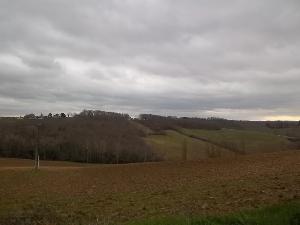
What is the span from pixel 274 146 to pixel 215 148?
→ 11597mm

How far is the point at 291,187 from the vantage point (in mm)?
17609

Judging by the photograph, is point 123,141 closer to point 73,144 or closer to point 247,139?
point 73,144

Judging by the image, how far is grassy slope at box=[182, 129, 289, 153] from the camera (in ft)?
293

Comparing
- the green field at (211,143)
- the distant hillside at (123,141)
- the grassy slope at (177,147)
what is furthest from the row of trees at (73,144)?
the green field at (211,143)

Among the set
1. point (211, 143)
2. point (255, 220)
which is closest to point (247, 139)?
point (211, 143)

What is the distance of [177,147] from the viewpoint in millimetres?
94438

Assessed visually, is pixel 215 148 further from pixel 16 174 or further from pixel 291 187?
pixel 291 187

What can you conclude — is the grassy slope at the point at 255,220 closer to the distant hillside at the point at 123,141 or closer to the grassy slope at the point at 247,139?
the distant hillside at the point at 123,141

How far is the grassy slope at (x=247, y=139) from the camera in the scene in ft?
293

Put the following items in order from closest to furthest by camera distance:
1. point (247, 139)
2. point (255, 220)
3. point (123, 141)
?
point (255, 220)
point (123, 141)
point (247, 139)

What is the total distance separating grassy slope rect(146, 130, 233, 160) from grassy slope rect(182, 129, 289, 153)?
15.3 ft

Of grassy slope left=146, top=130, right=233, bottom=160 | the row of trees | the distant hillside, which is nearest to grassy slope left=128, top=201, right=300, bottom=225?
the distant hillside

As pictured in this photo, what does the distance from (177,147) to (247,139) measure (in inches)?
636

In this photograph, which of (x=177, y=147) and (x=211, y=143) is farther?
(x=211, y=143)
